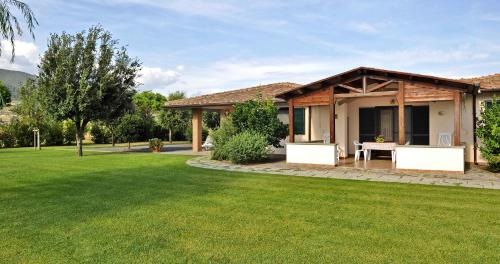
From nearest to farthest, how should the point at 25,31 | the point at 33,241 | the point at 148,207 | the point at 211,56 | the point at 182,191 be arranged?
the point at 33,241
the point at 148,207
the point at 25,31
the point at 182,191
the point at 211,56

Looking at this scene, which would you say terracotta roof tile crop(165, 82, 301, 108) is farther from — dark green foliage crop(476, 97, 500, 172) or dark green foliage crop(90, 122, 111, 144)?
dark green foliage crop(90, 122, 111, 144)

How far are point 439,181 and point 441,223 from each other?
15.1 feet

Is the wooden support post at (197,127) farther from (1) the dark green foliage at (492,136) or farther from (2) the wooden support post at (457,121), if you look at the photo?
(1) the dark green foliage at (492,136)

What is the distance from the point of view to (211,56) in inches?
941

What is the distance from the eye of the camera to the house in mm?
12172

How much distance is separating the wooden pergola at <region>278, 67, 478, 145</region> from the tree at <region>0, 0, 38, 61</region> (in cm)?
945

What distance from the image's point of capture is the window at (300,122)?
19.3m

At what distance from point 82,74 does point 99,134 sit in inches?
708

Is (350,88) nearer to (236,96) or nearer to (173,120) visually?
(236,96)

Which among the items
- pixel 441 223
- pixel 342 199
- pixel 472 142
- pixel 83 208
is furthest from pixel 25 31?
pixel 472 142

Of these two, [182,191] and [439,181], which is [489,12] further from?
[182,191]

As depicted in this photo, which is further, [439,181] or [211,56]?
[211,56]

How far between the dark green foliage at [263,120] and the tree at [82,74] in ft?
28.1

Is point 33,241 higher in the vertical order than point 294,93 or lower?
lower
